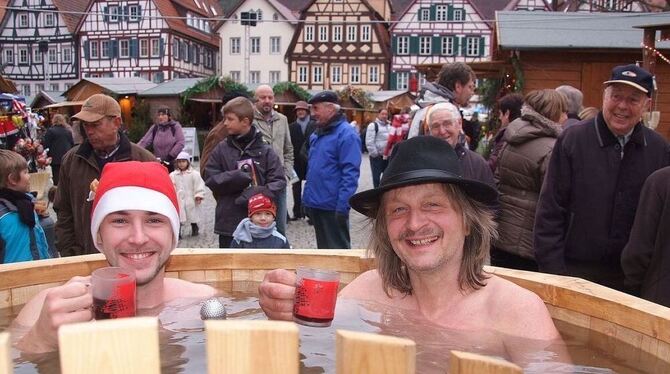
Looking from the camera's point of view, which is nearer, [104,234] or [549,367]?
[549,367]

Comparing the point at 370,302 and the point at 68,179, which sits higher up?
the point at 68,179

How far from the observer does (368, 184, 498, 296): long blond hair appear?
8.91 ft

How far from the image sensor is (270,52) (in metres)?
51.2

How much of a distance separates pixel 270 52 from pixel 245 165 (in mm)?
46813

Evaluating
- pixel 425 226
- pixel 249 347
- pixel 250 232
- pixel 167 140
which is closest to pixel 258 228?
pixel 250 232

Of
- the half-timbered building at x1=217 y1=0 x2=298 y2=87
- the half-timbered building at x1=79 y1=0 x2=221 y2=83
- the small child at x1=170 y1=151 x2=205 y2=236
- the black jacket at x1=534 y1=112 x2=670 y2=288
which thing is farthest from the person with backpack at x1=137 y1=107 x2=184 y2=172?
the half-timbered building at x1=217 y1=0 x2=298 y2=87

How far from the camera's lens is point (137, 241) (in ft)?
8.85

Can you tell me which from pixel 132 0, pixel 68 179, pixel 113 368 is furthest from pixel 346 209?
Answer: pixel 132 0

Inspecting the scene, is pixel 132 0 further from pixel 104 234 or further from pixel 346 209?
pixel 104 234

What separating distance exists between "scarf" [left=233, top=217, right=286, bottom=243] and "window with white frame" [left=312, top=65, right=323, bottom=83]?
44026 millimetres

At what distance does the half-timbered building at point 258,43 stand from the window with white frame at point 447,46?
10.8 metres

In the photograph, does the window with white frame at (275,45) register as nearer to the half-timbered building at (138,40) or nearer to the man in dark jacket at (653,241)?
the half-timbered building at (138,40)

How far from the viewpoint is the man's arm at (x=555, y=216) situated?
3.83 m

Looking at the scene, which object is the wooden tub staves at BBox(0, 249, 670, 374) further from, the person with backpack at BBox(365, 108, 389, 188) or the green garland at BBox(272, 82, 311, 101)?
the green garland at BBox(272, 82, 311, 101)
